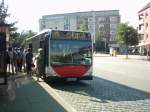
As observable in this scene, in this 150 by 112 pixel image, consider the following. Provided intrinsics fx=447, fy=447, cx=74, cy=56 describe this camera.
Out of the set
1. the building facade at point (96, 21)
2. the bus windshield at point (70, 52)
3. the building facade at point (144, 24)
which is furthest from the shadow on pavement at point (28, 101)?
the building facade at point (96, 21)

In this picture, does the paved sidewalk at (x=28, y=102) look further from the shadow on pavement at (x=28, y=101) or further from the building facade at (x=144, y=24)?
the building facade at (x=144, y=24)

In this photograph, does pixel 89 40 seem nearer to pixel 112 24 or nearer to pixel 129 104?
pixel 129 104

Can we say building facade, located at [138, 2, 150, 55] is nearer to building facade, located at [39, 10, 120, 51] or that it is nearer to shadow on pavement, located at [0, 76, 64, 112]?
building facade, located at [39, 10, 120, 51]

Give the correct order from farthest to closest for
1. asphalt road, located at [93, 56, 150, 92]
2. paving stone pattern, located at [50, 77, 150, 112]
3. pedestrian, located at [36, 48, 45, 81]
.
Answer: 1. pedestrian, located at [36, 48, 45, 81]
2. asphalt road, located at [93, 56, 150, 92]
3. paving stone pattern, located at [50, 77, 150, 112]

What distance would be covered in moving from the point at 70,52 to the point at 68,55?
0.17 meters

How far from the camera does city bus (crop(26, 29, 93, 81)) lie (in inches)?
812

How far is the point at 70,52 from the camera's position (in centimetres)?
2081

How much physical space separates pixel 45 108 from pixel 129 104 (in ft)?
9.36

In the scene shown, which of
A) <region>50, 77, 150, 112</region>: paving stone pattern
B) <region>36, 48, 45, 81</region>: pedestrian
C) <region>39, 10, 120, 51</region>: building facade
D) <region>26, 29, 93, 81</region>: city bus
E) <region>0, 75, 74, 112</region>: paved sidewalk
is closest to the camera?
<region>0, 75, 74, 112</region>: paved sidewalk

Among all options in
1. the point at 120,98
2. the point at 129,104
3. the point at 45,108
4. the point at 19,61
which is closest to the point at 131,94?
the point at 120,98

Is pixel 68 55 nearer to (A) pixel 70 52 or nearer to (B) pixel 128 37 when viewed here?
(A) pixel 70 52

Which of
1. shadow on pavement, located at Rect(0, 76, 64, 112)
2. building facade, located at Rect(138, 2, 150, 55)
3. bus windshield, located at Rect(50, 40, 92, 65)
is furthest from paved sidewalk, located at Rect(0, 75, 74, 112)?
building facade, located at Rect(138, 2, 150, 55)

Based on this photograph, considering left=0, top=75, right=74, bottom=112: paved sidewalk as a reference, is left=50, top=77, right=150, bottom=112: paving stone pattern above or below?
below

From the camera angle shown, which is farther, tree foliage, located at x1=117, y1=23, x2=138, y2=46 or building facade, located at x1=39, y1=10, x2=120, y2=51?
building facade, located at x1=39, y1=10, x2=120, y2=51
